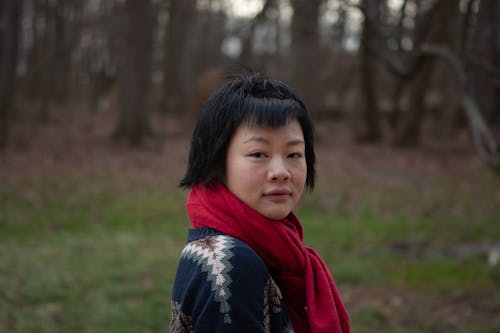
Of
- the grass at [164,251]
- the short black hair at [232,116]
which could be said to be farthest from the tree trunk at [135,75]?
the short black hair at [232,116]

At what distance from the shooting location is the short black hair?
1.66 meters

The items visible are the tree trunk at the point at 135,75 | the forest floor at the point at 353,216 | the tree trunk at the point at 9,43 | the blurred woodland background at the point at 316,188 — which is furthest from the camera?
the tree trunk at the point at 135,75

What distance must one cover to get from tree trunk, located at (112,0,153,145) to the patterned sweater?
14.3 m

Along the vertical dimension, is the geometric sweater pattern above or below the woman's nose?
below

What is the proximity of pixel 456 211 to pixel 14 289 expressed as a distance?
6.36m

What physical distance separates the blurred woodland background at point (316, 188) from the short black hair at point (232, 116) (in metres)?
0.26

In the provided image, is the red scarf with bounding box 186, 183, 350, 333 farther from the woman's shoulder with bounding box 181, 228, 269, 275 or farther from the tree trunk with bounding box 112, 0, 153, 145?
the tree trunk with bounding box 112, 0, 153, 145

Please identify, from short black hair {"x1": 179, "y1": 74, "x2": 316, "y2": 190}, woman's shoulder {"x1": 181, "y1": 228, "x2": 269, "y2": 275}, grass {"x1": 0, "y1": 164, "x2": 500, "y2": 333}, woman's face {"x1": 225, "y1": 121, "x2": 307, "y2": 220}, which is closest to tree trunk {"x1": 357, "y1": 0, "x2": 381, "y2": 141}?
grass {"x1": 0, "y1": 164, "x2": 500, "y2": 333}

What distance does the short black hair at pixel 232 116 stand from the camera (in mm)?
1659

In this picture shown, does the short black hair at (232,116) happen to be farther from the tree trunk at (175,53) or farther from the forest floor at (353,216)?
the tree trunk at (175,53)

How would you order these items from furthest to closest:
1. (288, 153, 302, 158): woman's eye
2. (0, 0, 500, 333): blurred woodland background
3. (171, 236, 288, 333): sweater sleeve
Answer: (0, 0, 500, 333): blurred woodland background → (288, 153, 302, 158): woman's eye → (171, 236, 288, 333): sweater sleeve

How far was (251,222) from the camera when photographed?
62.3 inches

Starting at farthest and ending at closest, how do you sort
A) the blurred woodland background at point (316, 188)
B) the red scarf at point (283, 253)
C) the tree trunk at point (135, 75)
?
the tree trunk at point (135, 75)
the blurred woodland background at point (316, 188)
the red scarf at point (283, 253)

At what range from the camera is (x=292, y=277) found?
1.62m
